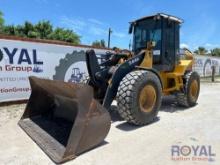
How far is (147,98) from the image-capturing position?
527 centimetres

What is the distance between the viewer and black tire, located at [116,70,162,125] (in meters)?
4.75

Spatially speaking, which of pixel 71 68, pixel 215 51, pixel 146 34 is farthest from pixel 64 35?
pixel 215 51

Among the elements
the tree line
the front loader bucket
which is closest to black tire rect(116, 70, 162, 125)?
the front loader bucket

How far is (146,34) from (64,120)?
330 centimetres

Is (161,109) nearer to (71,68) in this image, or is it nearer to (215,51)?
(71,68)

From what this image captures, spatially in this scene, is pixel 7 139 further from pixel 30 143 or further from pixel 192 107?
pixel 192 107

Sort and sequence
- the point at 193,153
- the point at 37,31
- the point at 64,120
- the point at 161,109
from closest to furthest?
the point at 193,153 → the point at 64,120 → the point at 161,109 → the point at 37,31

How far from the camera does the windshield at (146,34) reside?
6.46m

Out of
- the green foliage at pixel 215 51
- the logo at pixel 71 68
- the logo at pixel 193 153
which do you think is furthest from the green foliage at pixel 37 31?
the green foliage at pixel 215 51

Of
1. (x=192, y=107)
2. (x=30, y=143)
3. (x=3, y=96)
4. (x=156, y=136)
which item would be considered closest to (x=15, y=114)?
(x=3, y=96)

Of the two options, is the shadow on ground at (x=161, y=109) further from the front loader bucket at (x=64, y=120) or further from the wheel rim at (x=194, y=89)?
the front loader bucket at (x=64, y=120)

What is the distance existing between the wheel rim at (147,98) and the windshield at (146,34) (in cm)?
165

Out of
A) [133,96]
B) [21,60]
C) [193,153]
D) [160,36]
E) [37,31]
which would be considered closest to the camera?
[193,153]

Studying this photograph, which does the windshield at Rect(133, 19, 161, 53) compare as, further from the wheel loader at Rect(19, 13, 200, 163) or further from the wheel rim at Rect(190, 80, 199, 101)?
the wheel rim at Rect(190, 80, 199, 101)
